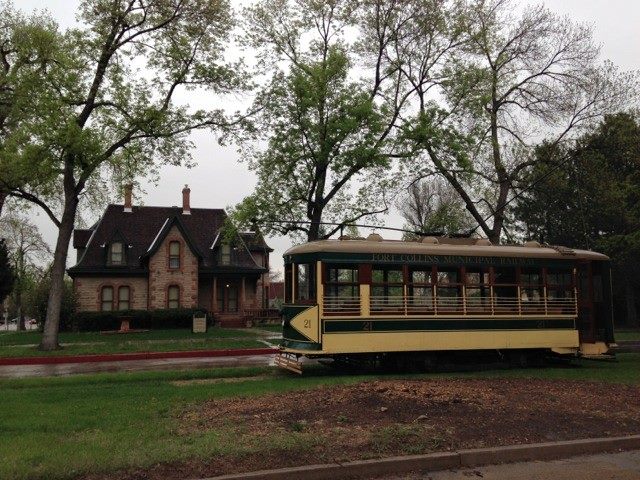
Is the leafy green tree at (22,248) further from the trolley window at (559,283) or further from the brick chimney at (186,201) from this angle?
the trolley window at (559,283)

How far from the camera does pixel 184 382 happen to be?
12.8 m

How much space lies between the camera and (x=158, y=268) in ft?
123

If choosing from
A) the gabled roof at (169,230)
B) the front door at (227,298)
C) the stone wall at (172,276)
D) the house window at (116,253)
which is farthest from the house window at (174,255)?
the front door at (227,298)

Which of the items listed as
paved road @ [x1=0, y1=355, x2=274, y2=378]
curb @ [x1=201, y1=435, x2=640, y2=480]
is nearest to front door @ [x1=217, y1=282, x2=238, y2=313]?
paved road @ [x1=0, y1=355, x2=274, y2=378]

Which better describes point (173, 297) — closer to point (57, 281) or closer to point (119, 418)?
point (57, 281)

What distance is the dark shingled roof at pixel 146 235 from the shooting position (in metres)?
37.7

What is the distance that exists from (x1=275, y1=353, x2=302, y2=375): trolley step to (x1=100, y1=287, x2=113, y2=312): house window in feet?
83.6

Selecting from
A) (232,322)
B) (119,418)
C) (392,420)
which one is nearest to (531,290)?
(392,420)

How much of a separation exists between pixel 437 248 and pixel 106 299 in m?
28.1

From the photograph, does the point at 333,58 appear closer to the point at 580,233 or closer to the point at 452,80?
the point at 452,80

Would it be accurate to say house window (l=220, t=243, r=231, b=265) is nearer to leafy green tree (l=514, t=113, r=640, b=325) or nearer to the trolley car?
leafy green tree (l=514, t=113, r=640, b=325)

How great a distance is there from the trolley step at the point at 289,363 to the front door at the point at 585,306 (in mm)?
8519

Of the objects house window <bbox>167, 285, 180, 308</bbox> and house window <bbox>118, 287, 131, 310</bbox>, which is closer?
house window <bbox>118, 287, 131, 310</bbox>

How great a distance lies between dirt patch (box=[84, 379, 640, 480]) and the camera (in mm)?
6359
